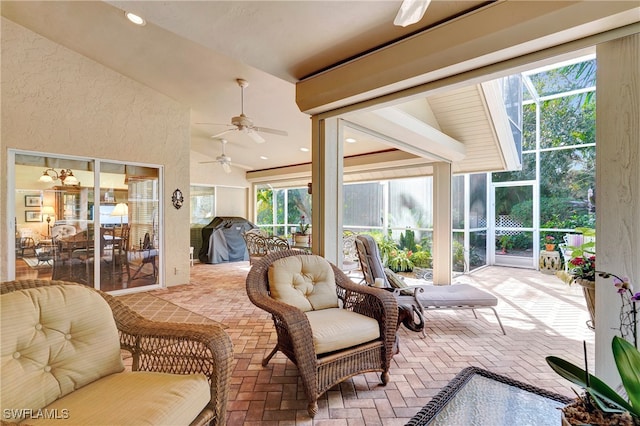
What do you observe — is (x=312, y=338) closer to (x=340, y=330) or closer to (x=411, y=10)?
(x=340, y=330)

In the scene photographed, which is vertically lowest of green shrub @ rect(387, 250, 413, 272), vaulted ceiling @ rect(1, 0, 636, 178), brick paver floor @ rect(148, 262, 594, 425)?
brick paver floor @ rect(148, 262, 594, 425)

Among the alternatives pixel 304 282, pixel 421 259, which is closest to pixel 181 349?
pixel 304 282

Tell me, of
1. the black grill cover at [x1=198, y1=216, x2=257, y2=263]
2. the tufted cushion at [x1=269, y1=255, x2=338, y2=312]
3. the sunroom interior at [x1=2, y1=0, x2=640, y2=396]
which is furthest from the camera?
the black grill cover at [x1=198, y1=216, x2=257, y2=263]

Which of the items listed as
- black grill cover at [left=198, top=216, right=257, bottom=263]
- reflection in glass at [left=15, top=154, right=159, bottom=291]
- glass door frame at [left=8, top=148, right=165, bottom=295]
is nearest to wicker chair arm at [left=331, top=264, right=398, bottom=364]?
glass door frame at [left=8, top=148, right=165, bottom=295]

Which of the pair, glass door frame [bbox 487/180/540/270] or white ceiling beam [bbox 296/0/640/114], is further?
glass door frame [bbox 487/180/540/270]

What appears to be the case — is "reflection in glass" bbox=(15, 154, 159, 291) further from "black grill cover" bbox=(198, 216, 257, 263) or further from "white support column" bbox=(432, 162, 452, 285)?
"white support column" bbox=(432, 162, 452, 285)

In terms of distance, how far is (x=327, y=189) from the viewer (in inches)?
120

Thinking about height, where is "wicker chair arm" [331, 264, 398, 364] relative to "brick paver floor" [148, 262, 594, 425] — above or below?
above

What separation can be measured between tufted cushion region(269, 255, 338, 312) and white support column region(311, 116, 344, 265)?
48 centimetres

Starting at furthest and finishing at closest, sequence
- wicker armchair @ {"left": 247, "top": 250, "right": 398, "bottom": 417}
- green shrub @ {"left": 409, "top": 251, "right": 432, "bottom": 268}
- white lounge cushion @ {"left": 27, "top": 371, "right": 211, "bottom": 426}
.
A: 1. green shrub @ {"left": 409, "top": 251, "right": 432, "bottom": 268}
2. wicker armchair @ {"left": 247, "top": 250, "right": 398, "bottom": 417}
3. white lounge cushion @ {"left": 27, "top": 371, "right": 211, "bottom": 426}

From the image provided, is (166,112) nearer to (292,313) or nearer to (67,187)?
A: (67,187)

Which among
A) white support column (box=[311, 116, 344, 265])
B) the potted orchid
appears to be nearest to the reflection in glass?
white support column (box=[311, 116, 344, 265])

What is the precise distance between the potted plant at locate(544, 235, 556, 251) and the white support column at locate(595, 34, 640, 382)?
6.35m

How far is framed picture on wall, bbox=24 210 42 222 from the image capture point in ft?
13.0
